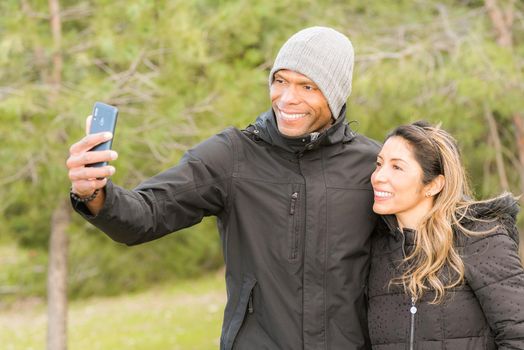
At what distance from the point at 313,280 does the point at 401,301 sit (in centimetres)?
29

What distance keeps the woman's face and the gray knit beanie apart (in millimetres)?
221

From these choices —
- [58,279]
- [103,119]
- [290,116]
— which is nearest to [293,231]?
[290,116]

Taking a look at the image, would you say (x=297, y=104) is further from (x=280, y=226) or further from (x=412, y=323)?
(x=412, y=323)

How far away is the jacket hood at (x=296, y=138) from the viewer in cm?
271

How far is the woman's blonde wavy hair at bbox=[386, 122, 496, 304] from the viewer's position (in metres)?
2.65

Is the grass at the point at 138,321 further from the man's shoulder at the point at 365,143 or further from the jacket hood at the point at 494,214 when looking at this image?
the jacket hood at the point at 494,214

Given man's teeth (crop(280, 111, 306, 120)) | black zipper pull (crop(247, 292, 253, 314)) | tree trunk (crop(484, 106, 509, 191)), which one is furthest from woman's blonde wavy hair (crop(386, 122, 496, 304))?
tree trunk (crop(484, 106, 509, 191))

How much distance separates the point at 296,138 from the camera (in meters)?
2.70

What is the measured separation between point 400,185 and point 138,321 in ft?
29.2

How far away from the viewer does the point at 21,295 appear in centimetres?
1333

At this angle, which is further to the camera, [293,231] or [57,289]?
[57,289]

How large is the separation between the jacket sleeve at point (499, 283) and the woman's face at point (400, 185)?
24 centimetres

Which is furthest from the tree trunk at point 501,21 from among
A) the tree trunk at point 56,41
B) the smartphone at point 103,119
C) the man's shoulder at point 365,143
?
the smartphone at point 103,119

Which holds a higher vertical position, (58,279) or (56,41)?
(56,41)
